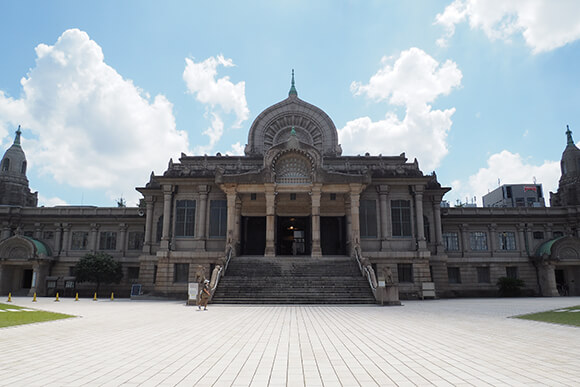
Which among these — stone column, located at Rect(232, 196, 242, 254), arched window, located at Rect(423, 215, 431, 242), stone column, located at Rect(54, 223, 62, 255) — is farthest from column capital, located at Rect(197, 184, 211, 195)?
arched window, located at Rect(423, 215, 431, 242)

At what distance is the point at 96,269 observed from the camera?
129 feet

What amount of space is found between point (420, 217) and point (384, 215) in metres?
3.37

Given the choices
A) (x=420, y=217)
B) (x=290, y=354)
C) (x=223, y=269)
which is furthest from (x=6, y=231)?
(x=290, y=354)

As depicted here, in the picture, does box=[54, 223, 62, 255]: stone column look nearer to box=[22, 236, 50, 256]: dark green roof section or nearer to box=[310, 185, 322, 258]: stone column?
box=[22, 236, 50, 256]: dark green roof section

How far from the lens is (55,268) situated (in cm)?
4391

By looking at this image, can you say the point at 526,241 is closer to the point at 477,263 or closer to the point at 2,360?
the point at 477,263

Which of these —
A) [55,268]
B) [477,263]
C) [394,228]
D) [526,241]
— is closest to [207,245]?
[394,228]

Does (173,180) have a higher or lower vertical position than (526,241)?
higher

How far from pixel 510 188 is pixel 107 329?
87.9 m

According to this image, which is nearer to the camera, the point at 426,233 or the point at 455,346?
the point at 455,346

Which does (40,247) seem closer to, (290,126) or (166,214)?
(166,214)

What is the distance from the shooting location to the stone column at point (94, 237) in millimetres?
44969

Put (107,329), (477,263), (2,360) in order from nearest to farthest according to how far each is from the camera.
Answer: (2,360)
(107,329)
(477,263)

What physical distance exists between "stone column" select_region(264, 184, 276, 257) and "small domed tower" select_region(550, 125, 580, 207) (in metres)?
37.4
